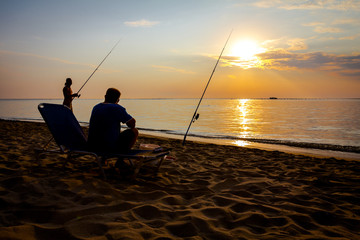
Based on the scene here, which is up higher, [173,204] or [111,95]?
[111,95]

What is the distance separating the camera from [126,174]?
423 cm

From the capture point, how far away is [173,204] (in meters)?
2.98

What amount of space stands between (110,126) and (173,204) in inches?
67.7

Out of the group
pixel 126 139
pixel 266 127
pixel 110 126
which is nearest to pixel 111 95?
pixel 110 126

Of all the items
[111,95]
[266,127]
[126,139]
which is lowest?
[266,127]

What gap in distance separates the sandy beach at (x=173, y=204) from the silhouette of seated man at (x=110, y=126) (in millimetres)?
539

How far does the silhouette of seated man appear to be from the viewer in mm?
3803

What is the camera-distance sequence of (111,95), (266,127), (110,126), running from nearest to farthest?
(110,126) → (111,95) → (266,127)

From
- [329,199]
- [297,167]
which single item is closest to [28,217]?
[329,199]

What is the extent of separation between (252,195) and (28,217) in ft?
9.33

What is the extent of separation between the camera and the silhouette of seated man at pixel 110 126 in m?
3.80

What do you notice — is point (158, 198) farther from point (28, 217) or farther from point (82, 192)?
point (28, 217)

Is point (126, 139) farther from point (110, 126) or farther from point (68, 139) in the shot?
point (68, 139)

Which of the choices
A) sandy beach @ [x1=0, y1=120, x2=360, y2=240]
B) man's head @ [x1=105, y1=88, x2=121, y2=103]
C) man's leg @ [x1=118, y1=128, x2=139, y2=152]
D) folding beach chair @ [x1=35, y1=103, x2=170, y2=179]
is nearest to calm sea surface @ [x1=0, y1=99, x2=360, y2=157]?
sandy beach @ [x1=0, y1=120, x2=360, y2=240]
